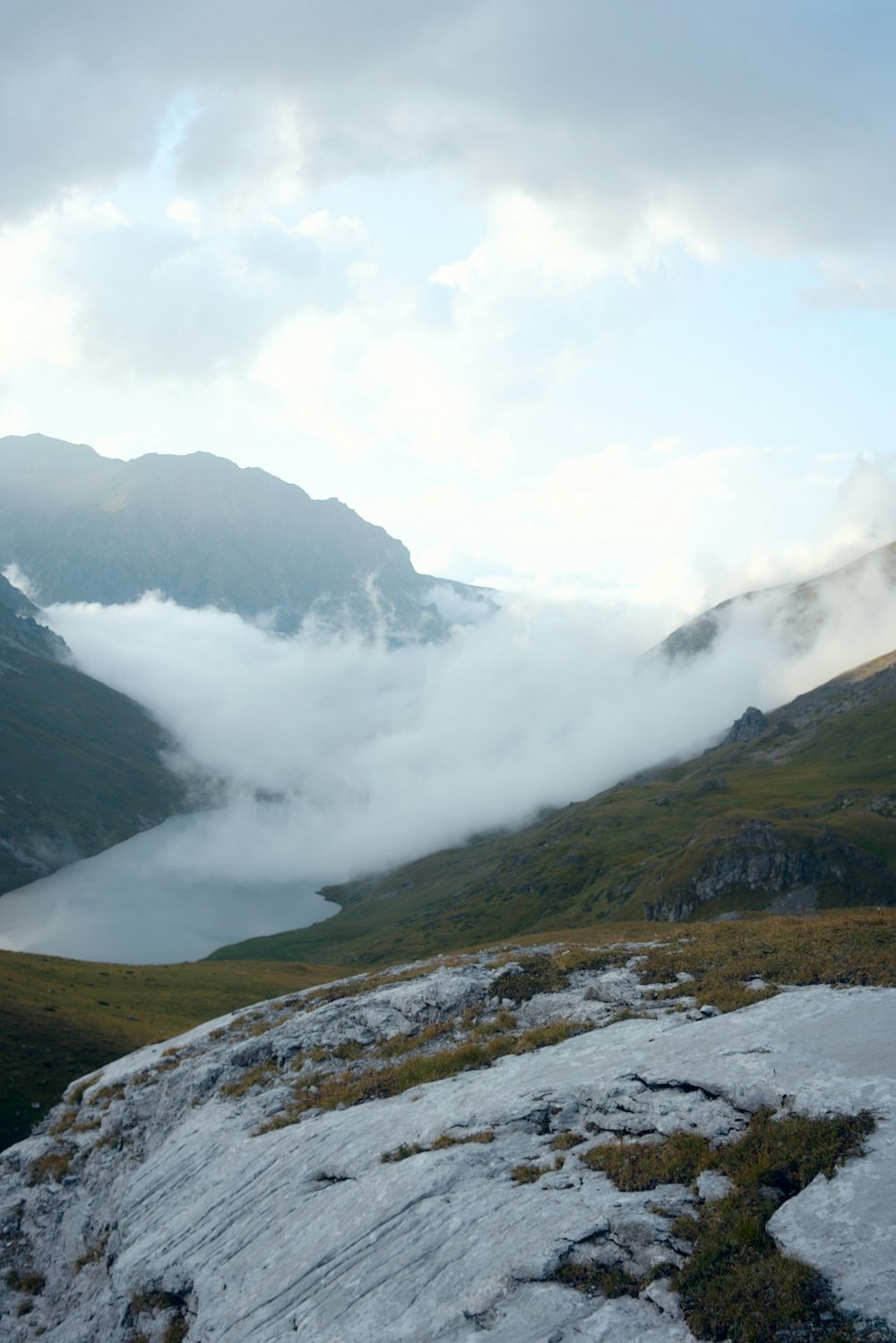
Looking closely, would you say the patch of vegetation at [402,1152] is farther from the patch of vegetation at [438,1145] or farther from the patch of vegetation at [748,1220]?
the patch of vegetation at [748,1220]

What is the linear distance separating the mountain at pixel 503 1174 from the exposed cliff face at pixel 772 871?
129 meters

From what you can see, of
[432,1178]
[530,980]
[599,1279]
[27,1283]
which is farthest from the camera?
[530,980]

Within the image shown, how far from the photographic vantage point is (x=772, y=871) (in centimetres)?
15300

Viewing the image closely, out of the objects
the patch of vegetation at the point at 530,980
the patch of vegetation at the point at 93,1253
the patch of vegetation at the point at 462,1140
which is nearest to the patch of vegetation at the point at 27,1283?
the patch of vegetation at the point at 93,1253

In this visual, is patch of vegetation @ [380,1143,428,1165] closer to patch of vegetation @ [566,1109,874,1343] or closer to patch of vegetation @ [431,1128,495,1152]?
patch of vegetation @ [431,1128,495,1152]

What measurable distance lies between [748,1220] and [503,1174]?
6.08m

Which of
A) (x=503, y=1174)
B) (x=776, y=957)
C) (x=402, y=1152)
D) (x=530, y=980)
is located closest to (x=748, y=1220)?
(x=503, y=1174)

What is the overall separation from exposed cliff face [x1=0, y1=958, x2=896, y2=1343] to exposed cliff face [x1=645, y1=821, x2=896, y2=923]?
133 m

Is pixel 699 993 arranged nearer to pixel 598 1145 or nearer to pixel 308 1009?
pixel 598 1145

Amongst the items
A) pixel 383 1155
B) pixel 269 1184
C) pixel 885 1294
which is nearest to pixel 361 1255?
pixel 383 1155

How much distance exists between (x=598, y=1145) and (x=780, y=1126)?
4173 millimetres

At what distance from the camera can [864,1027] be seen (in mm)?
18531

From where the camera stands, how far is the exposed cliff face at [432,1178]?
13805mm

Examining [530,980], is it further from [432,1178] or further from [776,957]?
[432,1178]
